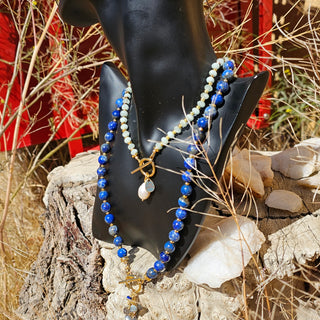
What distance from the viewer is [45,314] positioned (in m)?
1.14

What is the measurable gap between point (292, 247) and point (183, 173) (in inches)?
13.1

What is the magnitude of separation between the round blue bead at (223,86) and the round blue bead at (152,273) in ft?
1.39

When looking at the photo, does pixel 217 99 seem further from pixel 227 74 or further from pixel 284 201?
pixel 284 201

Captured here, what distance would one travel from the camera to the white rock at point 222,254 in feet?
2.68

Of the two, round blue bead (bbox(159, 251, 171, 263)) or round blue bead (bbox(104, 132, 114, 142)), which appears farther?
round blue bead (bbox(104, 132, 114, 142))

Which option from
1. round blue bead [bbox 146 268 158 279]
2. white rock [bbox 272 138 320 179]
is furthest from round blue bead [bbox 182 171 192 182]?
white rock [bbox 272 138 320 179]

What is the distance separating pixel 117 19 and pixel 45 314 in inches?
33.4

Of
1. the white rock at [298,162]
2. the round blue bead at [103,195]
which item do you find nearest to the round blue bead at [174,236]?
the round blue bead at [103,195]

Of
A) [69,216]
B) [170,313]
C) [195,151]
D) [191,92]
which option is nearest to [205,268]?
[170,313]

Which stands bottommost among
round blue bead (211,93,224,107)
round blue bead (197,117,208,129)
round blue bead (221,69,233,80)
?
round blue bead (197,117,208,129)

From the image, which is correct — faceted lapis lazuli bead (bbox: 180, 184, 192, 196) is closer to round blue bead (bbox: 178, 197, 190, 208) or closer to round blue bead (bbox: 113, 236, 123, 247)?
round blue bead (bbox: 178, 197, 190, 208)

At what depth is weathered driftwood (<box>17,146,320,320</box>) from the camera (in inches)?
35.0

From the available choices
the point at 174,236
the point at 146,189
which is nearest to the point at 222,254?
the point at 174,236

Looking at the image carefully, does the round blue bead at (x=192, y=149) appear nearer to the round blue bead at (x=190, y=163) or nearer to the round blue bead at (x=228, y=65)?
the round blue bead at (x=190, y=163)
